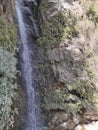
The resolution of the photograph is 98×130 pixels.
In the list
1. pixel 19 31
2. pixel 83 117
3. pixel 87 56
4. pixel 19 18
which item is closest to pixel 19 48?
pixel 19 31

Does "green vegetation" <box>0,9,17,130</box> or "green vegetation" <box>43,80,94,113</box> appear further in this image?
"green vegetation" <box>43,80,94,113</box>

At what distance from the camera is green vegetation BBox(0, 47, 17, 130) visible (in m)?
4.84

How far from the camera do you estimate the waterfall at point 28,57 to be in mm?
6332

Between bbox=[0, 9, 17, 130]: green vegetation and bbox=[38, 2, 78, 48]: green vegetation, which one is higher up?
bbox=[38, 2, 78, 48]: green vegetation

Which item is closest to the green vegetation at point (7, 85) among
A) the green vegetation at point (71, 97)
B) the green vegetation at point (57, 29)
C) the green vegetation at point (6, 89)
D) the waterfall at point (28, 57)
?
the green vegetation at point (6, 89)

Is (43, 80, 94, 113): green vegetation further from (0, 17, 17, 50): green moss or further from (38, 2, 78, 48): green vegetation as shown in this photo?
(0, 17, 17, 50): green moss

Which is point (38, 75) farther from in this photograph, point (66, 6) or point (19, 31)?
point (66, 6)

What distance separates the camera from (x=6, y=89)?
4957 millimetres

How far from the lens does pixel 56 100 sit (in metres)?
6.29

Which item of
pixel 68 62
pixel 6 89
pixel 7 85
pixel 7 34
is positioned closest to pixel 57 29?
pixel 68 62

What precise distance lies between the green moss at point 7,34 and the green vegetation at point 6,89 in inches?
32.3

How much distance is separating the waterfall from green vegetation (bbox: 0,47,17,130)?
3.65 feet

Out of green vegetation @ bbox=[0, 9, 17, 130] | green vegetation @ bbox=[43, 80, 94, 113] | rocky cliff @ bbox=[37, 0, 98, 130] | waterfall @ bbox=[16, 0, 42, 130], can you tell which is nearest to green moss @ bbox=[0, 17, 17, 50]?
green vegetation @ bbox=[0, 9, 17, 130]

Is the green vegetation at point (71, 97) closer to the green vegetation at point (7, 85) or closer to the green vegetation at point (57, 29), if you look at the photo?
the green vegetation at point (7, 85)
